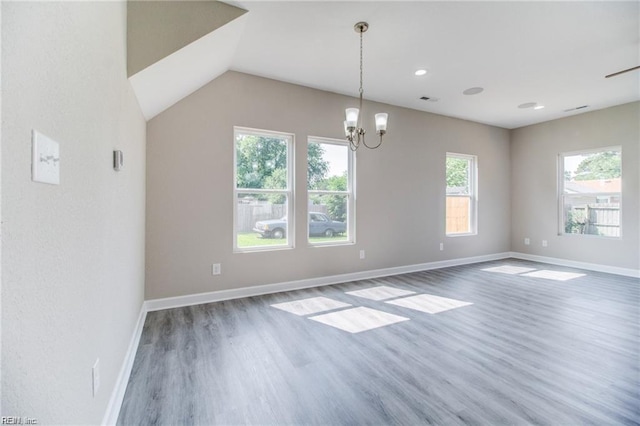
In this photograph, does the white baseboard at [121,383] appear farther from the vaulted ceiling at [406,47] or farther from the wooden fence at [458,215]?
the wooden fence at [458,215]

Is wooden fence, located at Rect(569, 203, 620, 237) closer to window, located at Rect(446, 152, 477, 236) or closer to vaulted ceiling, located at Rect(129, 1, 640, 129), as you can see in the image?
window, located at Rect(446, 152, 477, 236)

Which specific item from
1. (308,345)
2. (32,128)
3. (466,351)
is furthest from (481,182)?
(32,128)

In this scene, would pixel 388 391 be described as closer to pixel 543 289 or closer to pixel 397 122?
pixel 543 289

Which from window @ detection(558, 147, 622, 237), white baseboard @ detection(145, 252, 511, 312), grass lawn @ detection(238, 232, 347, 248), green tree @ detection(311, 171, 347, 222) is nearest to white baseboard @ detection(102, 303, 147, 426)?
white baseboard @ detection(145, 252, 511, 312)

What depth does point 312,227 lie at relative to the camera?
4180mm

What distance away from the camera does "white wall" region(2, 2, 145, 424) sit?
68 centimetres

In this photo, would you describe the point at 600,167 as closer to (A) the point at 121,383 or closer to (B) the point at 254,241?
(B) the point at 254,241

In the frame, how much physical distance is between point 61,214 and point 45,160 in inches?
8.5

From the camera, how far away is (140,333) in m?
2.58

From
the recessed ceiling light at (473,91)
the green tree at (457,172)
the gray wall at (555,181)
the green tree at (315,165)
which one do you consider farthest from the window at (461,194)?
the green tree at (315,165)

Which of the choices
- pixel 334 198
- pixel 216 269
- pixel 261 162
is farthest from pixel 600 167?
pixel 216 269

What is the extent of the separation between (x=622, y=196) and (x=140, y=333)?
7.29 metres

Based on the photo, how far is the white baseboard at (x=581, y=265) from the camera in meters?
4.79

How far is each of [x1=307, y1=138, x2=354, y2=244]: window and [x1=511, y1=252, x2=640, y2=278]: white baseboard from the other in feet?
14.3
